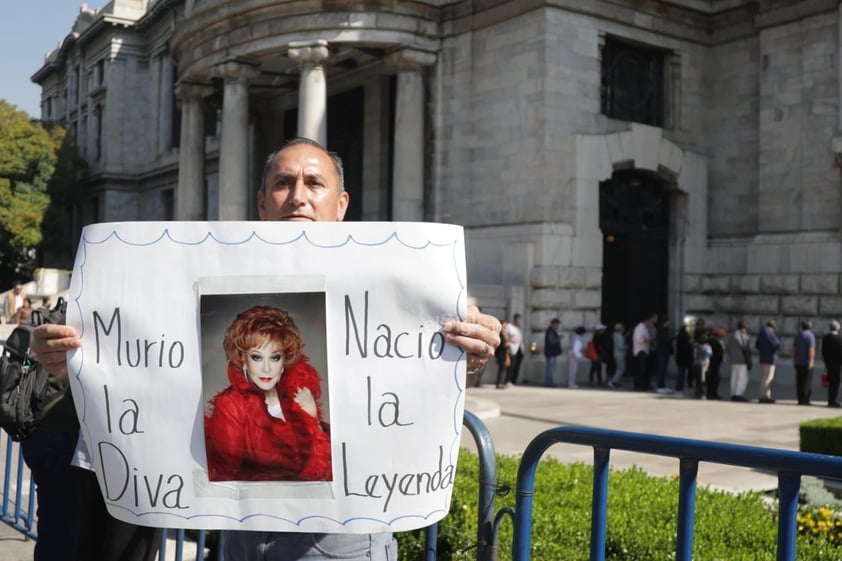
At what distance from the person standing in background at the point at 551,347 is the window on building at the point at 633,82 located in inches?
247

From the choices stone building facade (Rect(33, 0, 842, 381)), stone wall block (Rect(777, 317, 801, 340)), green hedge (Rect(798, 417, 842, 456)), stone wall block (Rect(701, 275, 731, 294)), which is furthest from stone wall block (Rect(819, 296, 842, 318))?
green hedge (Rect(798, 417, 842, 456))

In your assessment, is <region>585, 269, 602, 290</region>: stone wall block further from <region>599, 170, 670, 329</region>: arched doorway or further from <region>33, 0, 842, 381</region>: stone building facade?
<region>599, 170, 670, 329</region>: arched doorway

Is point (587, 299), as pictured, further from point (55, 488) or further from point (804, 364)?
point (55, 488)

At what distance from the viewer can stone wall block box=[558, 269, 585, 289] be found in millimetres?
21766

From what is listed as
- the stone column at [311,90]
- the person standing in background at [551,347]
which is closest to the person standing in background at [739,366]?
the person standing in background at [551,347]

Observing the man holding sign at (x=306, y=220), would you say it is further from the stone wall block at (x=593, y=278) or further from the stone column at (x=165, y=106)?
the stone column at (x=165, y=106)

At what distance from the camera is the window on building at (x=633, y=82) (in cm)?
2383

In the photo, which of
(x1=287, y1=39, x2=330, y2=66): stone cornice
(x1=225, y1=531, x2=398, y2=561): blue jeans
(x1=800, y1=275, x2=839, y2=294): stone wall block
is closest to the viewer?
(x1=225, y1=531, x2=398, y2=561): blue jeans

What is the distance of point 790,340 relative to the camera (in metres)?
22.5

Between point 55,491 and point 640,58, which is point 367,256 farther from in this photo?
point 640,58

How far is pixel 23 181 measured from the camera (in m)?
48.7

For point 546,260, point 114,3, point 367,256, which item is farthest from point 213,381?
point 114,3

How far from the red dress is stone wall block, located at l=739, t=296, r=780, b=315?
22.4 meters

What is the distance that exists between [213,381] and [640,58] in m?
23.8
